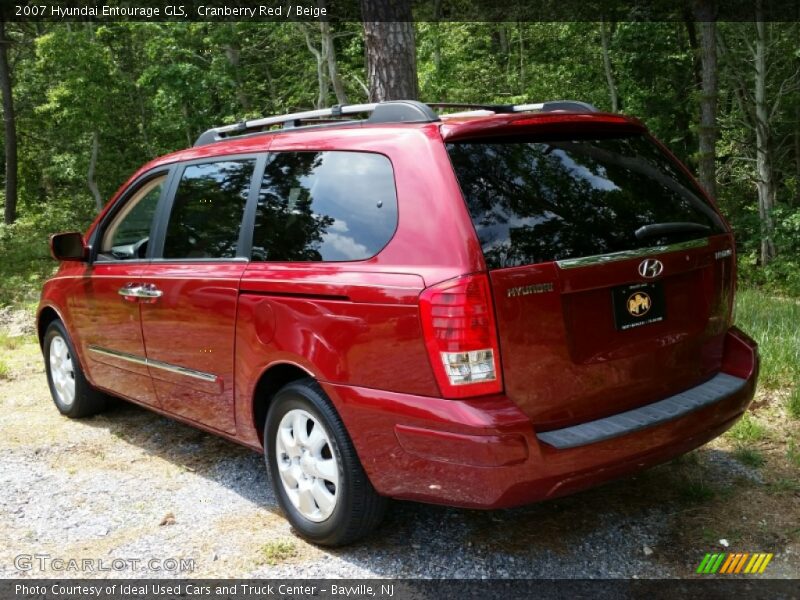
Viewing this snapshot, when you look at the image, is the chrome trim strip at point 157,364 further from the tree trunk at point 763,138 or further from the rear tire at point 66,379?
the tree trunk at point 763,138

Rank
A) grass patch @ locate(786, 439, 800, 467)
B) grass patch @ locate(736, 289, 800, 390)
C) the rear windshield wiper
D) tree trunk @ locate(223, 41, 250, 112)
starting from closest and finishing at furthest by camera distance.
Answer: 1. the rear windshield wiper
2. grass patch @ locate(786, 439, 800, 467)
3. grass patch @ locate(736, 289, 800, 390)
4. tree trunk @ locate(223, 41, 250, 112)

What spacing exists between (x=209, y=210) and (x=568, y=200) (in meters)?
2.02

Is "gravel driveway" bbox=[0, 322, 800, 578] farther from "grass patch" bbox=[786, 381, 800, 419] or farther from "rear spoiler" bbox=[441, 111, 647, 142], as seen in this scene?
"rear spoiler" bbox=[441, 111, 647, 142]

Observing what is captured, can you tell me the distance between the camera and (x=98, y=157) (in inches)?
1160

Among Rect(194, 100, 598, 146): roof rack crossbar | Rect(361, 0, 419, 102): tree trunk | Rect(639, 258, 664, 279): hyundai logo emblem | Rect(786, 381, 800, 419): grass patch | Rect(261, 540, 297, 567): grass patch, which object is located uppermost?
Rect(361, 0, 419, 102): tree trunk

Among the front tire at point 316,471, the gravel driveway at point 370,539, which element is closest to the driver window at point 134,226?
the gravel driveway at point 370,539

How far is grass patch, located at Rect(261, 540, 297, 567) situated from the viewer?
3.51 meters

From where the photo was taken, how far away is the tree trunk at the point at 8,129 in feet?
82.2


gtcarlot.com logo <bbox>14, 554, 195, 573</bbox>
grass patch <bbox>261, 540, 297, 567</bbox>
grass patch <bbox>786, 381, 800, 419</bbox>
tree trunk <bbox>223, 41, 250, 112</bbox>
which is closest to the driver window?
gtcarlot.com logo <bbox>14, 554, 195, 573</bbox>

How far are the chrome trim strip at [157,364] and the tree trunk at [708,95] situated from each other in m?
17.5

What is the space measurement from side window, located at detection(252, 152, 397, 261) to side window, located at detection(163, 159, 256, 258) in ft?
0.72

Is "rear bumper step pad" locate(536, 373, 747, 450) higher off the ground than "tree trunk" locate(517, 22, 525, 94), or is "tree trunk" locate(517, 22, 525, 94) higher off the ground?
"tree trunk" locate(517, 22, 525, 94)

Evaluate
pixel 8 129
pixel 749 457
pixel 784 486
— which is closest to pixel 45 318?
pixel 749 457

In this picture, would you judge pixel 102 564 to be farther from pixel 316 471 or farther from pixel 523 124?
pixel 523 124
